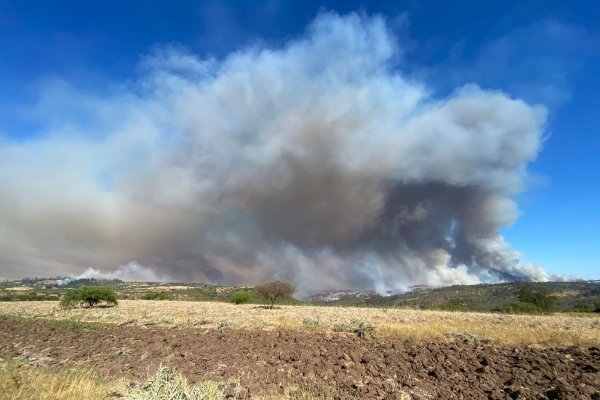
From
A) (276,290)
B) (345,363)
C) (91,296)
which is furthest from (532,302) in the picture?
(91,296)

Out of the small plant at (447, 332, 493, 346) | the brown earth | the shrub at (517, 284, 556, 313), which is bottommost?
the brown earth

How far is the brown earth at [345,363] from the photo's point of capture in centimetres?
1259

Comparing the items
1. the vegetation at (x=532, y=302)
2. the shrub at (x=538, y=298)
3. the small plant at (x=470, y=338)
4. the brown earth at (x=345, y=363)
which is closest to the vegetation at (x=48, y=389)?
the brown earth at (x=345, y=363)

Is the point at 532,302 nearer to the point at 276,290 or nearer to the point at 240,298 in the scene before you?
the point at 276,290

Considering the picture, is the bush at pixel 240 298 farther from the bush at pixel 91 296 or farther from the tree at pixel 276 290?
the bush at pixel 91 296

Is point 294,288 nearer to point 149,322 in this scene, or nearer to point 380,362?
point 149,322

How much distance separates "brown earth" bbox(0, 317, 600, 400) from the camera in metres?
12.6

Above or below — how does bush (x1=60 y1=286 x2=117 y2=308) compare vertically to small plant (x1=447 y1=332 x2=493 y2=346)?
above

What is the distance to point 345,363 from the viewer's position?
54.3 feet

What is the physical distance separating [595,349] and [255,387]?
18455 millimetres

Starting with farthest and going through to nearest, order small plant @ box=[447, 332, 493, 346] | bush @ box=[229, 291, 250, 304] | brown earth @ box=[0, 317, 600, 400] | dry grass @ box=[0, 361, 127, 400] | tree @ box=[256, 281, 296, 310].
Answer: bush @ box=[229, 291, 250, 304], tree @ box=[256, 281, 296, 310], small plant @ box=[447, 332, 493, 346], brown earth @ box=[0, 317, 600, 400], dry grass @ box=[0, 361, 127, 400]

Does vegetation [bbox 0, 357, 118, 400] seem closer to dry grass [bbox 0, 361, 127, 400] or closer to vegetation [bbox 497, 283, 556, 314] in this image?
dry grass [bbox 0, 361, 127, 400]

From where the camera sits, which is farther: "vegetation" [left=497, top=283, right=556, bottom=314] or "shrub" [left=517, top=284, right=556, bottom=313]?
"shrub" [left=517, top=284, right=556, bottom=313]

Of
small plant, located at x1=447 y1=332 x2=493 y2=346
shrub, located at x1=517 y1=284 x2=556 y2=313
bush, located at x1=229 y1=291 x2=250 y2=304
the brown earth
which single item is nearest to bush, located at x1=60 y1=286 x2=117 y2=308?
bush, located at x1=229 y1=291 x2=250 y2=304
